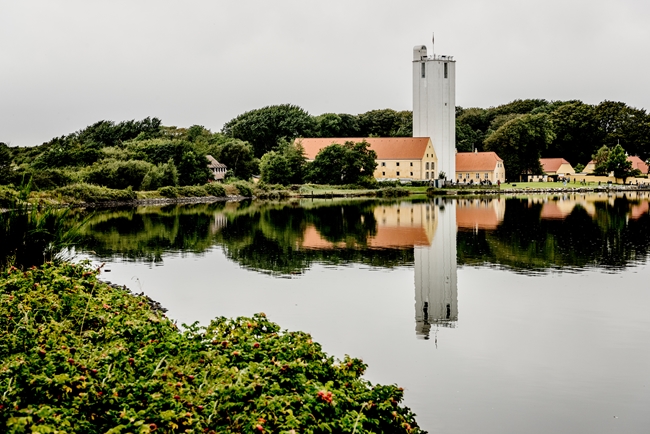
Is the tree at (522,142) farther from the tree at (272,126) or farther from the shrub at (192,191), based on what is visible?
the shrub at (192,191)

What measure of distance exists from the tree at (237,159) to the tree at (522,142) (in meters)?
26.9

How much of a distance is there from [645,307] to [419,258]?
8074 millimetres

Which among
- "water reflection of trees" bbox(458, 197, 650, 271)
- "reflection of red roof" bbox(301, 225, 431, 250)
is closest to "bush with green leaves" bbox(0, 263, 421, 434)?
"water reflection of trees" bbox(458, 197, 650, 271)

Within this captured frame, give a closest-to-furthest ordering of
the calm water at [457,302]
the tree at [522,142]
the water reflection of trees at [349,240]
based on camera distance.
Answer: the calm water at [457,302] → the water reflection of trees at [349,240] → the tree at [522,142]

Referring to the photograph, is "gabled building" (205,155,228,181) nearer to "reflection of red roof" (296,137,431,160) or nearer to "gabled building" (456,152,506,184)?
"reflection of red roof" (296,137,431,160)

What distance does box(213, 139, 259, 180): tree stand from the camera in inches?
3046

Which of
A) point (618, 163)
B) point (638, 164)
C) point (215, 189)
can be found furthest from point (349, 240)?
point (638, 164)

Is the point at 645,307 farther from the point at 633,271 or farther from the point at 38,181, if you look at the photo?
the point at 38,181

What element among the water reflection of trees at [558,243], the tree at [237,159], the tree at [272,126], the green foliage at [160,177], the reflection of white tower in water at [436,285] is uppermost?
the tree at [272,126]

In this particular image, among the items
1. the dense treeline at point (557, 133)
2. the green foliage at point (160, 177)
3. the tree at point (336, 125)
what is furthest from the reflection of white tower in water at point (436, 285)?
the tree at point (336, 125)

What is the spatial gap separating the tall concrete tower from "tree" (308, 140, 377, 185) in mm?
10307

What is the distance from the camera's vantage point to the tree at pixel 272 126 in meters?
90.7

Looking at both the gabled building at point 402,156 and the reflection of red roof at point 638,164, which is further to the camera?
the reflection of red roof at point 638,164

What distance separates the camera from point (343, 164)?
227ft
